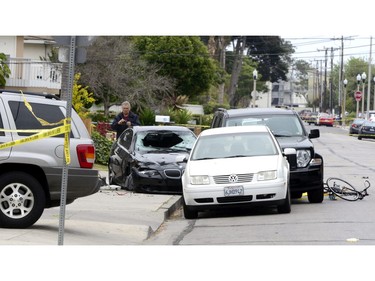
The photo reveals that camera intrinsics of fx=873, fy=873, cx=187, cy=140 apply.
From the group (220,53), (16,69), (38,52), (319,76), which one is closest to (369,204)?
(16,69)

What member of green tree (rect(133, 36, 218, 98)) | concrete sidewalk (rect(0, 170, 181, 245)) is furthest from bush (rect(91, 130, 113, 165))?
green tree (rect(133, 36, 218, 98))

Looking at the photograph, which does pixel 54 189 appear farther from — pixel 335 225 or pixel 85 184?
pixel 335 225

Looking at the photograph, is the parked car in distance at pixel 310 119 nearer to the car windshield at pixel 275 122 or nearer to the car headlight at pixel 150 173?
the car windshield at pixel 275 122

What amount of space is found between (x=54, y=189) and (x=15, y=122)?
1094 mm

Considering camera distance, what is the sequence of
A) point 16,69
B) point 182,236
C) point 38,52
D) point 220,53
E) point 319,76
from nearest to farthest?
point 182,236
point 16,69
point 38,52
point 220,53
point 319,76

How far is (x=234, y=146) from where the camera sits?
15.3 m

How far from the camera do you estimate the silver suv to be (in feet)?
37.9

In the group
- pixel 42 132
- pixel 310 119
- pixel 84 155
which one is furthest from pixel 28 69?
pixel 310 119

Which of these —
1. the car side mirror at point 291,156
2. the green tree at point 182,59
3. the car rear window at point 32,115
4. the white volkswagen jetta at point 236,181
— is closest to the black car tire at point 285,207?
the white volkswagen jetta at point 236,181

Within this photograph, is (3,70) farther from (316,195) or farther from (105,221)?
(105,221)

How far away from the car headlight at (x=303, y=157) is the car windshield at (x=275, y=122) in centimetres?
137

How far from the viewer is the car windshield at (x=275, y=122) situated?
17484 mm

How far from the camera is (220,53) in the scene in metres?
76.3

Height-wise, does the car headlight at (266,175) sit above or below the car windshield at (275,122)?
below
